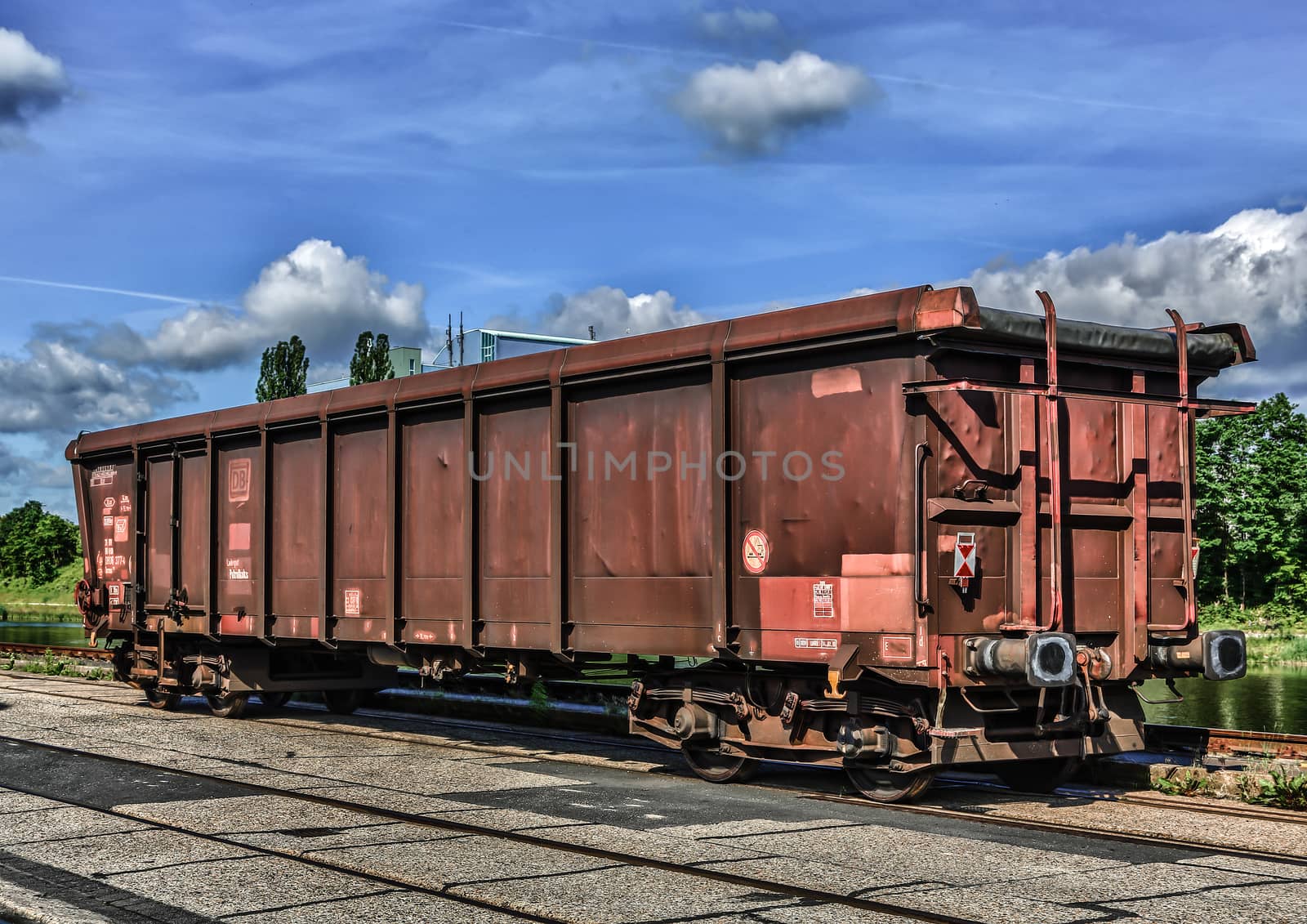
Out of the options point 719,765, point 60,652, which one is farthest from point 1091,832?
point 60,652

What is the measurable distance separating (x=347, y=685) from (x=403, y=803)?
7.38 meters

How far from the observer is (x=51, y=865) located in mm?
7758

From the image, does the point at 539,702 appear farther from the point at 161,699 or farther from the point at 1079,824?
the point at 1079,824

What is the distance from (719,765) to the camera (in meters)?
11.2

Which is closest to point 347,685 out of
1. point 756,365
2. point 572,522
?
point 572,522

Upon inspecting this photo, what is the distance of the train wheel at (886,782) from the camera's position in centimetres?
976

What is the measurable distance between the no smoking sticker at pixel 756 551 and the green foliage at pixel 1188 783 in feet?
12.0

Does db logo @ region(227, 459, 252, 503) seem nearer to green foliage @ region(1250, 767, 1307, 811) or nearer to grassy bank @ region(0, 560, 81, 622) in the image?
green foliage @ region(1250, 767, 1307, 811)

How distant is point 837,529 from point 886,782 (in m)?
1.95

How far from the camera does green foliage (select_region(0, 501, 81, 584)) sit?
4904 inches

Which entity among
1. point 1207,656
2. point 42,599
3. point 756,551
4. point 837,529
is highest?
point 837,529

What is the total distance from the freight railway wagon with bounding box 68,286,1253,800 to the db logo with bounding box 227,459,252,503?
3101 millimetres

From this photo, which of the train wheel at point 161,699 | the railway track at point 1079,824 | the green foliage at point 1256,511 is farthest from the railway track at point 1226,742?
the green foliage at point 1256,511

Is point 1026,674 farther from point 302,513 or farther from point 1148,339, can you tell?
point 302,513
